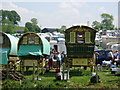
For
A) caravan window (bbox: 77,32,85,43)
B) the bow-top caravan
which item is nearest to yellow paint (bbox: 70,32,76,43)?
caravan window (bbox: 77,32,85,43)

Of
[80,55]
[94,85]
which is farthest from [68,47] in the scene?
[94,85]

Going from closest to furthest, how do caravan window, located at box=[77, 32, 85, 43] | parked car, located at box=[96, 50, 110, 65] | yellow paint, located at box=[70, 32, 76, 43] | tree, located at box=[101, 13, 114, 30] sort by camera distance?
caravan window, located at box=[77, 32, 85, 43] < yellow paint, located at box=[70, 32, 76, 43] < parked car, located at box=[96, 50, 110, 65] < tree, located at box=[101, 13, 114, 30]

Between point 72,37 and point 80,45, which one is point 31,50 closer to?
point 72,37

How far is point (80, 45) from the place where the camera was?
18422 millimetres

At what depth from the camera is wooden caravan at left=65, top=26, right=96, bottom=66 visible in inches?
723

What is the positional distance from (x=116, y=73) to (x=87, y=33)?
3.12 metres

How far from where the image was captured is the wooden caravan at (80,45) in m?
18.4

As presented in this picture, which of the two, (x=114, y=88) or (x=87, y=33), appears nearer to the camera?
(x=114, y=88)

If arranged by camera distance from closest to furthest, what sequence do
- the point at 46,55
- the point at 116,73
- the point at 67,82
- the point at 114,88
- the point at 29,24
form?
the point at 114,88, the point at 67,82, the point at 116,73, the point at 46,55, the point at 29,24

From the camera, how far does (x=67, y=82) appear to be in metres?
15.0

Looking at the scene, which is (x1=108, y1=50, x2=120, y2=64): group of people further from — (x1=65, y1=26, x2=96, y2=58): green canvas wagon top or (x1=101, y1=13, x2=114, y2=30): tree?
(x1=101, y1=13, x2=114, y2=30): tree

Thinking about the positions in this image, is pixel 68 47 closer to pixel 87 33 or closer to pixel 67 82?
pixel 87 33

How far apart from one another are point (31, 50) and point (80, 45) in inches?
127

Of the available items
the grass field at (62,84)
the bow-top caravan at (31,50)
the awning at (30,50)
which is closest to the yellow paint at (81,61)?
the bow-top caravan at (31,50)
